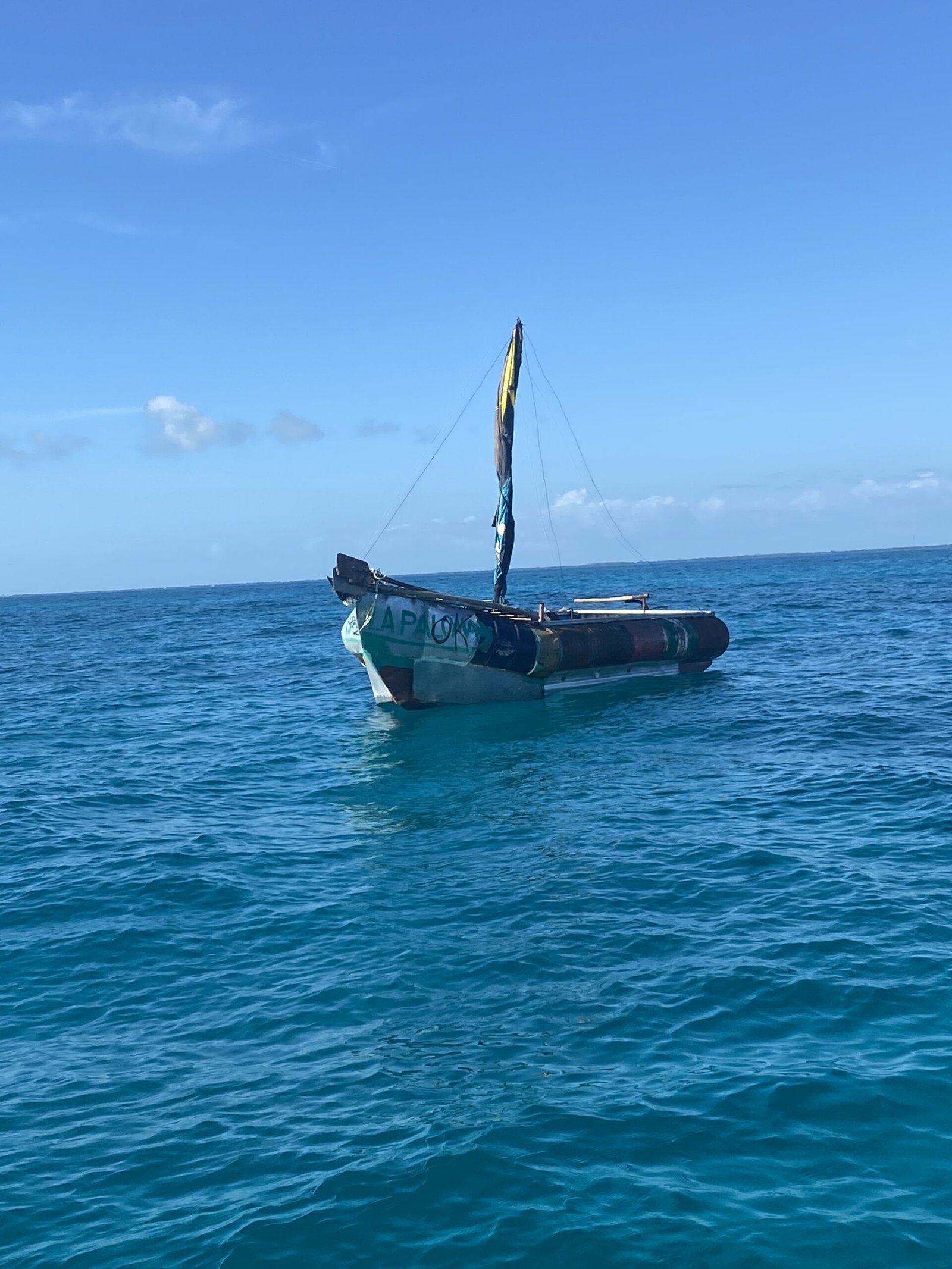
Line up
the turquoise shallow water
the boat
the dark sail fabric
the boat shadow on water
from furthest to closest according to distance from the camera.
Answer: the dark sail fabric → the boat → the boat shadow on water → the turquoise shallow water

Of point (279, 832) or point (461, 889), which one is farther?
point (279, 832)

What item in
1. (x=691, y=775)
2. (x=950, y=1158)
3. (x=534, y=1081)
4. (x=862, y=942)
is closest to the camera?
(x=950, y=1158)

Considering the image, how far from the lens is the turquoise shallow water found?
7.91 meters

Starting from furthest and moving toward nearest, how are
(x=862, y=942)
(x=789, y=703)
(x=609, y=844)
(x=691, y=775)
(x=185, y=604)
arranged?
(x=185, y=604)
(x=789, y=703)
(x=691, y=775)
(x=609, y=844)
(x=862, y=942)

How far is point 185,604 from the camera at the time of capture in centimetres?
15200

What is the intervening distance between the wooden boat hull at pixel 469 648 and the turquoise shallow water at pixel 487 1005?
4.20 meters

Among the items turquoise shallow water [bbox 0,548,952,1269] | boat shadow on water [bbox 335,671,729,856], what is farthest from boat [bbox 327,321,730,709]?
turquoise shallow water [bbox 0,548,952,1269]

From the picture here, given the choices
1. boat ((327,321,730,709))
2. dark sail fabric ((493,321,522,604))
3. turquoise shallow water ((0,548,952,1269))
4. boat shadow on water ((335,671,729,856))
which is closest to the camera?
turquoise shallow water ((0,548,952,1269))

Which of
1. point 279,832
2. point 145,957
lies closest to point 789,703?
point 279,832

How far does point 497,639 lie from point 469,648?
1024mm

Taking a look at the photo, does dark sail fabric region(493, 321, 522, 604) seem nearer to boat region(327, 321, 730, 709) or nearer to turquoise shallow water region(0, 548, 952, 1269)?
boat region(327, 321, 730, 709)

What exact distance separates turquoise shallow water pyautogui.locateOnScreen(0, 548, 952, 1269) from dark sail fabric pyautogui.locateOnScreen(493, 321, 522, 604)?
9670 millimetres

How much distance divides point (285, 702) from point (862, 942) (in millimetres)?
27456

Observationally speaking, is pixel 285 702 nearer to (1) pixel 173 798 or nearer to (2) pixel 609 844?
(1) pixel 173 798
